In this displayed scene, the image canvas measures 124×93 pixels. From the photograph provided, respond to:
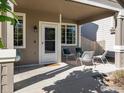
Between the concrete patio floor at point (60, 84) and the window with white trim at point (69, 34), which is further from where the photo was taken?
the window with white trim at point (69, 34)

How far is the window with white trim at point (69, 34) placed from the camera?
42.0ft

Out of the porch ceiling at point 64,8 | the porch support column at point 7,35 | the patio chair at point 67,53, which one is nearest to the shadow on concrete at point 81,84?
the porch support column at point 7,35

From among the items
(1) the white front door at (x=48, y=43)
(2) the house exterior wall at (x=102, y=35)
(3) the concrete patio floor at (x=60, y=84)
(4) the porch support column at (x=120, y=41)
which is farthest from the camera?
(2) the house exterior wall at (x=102, y=35)

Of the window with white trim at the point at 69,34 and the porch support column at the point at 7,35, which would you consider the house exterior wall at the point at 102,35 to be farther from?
the porch support column at the point at 7,35

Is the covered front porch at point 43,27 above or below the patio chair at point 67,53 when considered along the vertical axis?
above

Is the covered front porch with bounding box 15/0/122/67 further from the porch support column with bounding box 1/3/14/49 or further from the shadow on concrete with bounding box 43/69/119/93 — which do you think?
the porch support column with bounding box 1/3/14/49

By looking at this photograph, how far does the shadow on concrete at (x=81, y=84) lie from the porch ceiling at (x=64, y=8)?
317 centimetres

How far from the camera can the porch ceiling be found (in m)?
8.41

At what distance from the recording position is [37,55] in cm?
1054

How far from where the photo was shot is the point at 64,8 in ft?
31.4

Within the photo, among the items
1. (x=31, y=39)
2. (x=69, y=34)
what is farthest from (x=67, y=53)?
(x=31, y=39)

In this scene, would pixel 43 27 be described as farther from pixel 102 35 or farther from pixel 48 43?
pixel 102 35

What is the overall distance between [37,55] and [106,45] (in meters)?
7.08

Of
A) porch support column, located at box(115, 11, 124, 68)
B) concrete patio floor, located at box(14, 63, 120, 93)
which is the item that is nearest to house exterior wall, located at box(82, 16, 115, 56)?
porch support column, located at box(115, 11, 124, 68)
